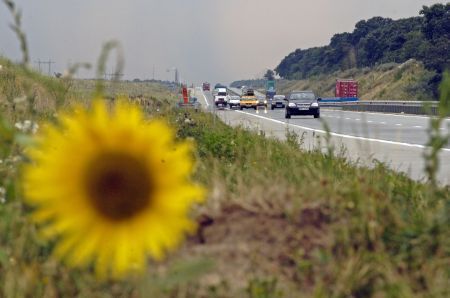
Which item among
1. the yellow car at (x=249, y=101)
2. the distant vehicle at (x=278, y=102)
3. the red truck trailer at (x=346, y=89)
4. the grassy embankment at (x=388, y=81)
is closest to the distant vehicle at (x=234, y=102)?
the yellow car at (x=249, y=101)

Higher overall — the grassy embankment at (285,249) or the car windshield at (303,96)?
the car windshield at (303,96)

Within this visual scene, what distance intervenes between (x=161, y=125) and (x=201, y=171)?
107 inches

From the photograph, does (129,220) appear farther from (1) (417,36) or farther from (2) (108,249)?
(1) (417,36)

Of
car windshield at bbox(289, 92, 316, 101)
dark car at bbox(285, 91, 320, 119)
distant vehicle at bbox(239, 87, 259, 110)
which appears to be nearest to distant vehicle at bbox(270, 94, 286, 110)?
distant vehicle at bbox(239, 87, 259, 110)

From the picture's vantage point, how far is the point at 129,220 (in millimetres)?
1682

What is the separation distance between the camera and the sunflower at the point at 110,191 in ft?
5.37

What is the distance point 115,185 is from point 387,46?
112m

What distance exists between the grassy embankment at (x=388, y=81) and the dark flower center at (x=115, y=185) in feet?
242

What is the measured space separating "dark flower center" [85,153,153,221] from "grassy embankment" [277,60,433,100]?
73.6 meters

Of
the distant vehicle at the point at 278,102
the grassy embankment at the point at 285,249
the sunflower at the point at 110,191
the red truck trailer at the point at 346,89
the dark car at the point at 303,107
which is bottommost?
the grassy embankment at the point at 285,249

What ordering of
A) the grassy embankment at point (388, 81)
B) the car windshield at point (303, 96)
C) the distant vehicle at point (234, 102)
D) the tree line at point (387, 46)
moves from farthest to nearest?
1. the grassy embankment at point (388, 81)
2. the distant vehicle at point (234, 102)
3. the tree line at point (387, 46)
4. the car windshield at point (303, 96)

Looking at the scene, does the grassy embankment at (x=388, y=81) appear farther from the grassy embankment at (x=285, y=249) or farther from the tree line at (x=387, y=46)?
the grassy embankment at (x=285, y=249)

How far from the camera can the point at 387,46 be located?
11038cm

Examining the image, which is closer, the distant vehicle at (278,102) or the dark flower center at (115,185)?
the dark flower center at (115,185)
